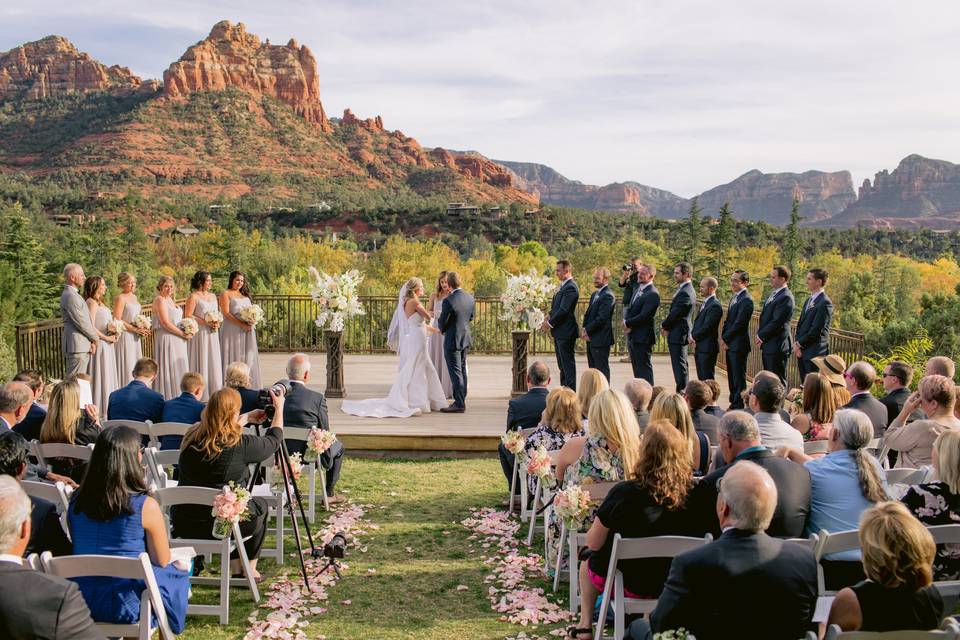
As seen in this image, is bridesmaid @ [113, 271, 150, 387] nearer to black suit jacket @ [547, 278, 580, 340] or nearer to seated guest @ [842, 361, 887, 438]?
black suit jacket @ [547, 278, 580, 340]

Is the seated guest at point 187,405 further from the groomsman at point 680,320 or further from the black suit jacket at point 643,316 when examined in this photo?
the groomsman at point 680,320

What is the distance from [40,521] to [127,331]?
6.10 m

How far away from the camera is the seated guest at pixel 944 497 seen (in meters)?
3.91

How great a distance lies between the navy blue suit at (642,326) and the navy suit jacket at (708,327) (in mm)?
572

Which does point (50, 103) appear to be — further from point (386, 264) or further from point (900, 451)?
point (900, 451)

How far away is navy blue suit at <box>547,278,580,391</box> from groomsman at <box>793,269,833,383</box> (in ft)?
9.06

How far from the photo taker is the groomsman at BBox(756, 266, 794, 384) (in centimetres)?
970

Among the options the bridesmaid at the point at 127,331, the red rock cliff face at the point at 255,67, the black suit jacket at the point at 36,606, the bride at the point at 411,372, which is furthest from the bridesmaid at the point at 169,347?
the red rock cliff face at the point at 255,67

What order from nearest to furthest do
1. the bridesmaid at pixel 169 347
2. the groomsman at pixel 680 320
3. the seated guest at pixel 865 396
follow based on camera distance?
the seated guest at pixel 865 396, the bridesmaid at pixel 169 347, the groomsman at pixel 680 320

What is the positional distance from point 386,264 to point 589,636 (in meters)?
37.7

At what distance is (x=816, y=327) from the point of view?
365 inches

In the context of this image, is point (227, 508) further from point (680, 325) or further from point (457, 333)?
A: point (680, 325)

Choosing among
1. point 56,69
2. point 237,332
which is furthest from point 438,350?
point 56,69

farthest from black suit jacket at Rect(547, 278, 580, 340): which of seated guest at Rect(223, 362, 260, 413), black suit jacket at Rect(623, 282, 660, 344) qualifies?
seated guest at Rect(223, 362, 260, 413)
